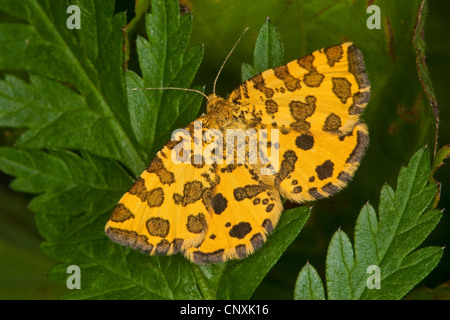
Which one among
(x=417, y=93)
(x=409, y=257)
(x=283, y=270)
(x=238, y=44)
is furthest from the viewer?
(x=283, y=270)

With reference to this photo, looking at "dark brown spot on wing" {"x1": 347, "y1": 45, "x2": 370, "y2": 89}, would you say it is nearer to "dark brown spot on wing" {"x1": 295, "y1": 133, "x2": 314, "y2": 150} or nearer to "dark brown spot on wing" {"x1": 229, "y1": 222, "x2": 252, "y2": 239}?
"dark brown spot on wing" {"x1": 295, "y1": 133, "x2": 314, "y2": 150}

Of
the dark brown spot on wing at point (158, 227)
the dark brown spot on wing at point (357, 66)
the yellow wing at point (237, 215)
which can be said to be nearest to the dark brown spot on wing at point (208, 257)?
the yellow wing at point (237, 215)

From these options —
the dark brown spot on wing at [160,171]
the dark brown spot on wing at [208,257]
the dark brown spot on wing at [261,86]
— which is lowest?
the dark brown spot on wing at [208,257]

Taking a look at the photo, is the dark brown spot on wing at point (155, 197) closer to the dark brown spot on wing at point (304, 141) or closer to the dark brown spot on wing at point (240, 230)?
the dark brown spot on wing at point (240, 230)

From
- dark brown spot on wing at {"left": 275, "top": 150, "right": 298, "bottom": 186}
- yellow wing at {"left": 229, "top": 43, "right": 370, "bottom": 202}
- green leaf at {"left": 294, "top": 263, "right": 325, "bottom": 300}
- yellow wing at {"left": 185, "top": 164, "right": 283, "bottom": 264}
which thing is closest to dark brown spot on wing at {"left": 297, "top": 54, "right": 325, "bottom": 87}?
yellow wing at {"left": 229, "top": 43, "right": 370, "bottom": 202}
